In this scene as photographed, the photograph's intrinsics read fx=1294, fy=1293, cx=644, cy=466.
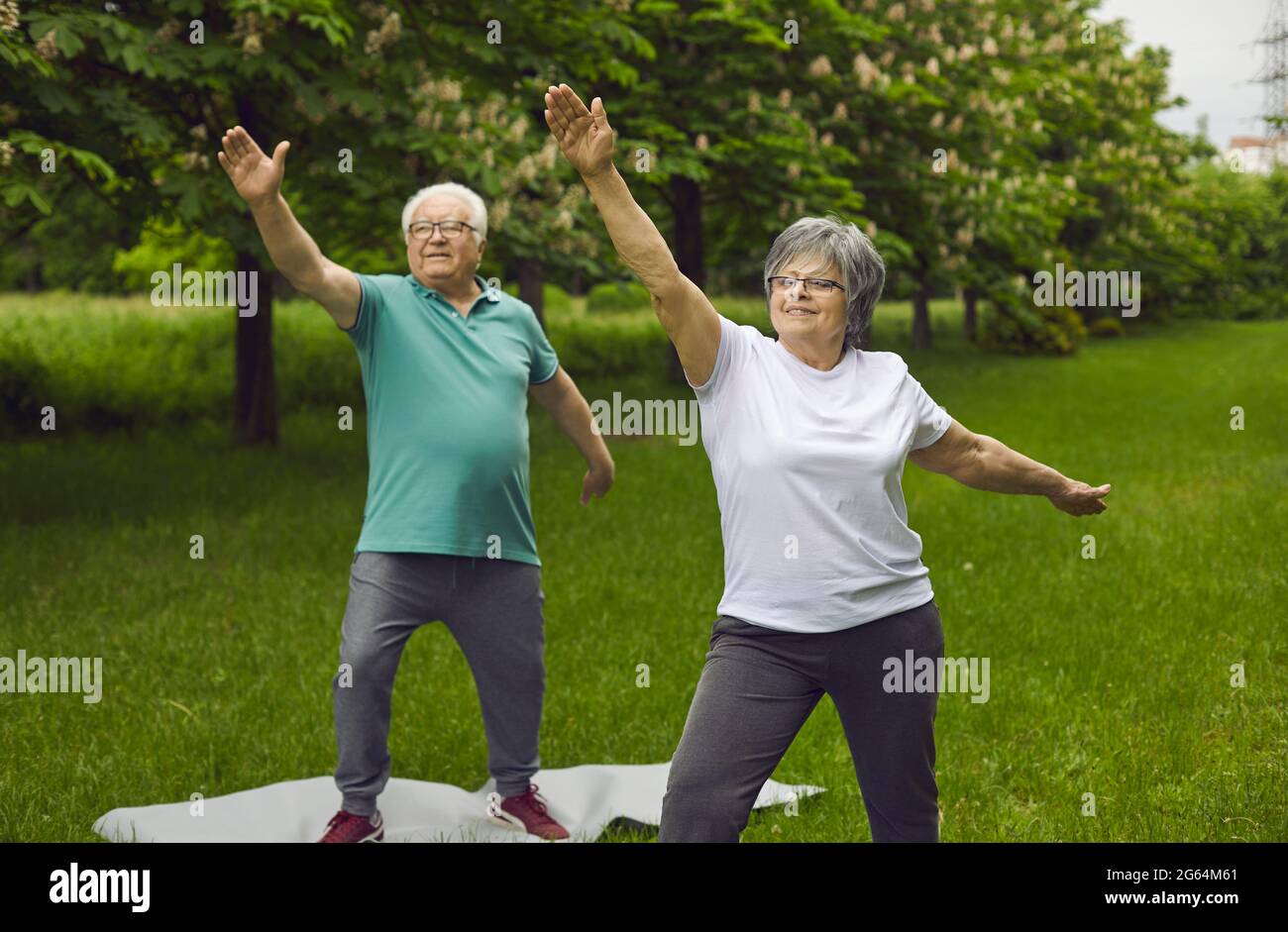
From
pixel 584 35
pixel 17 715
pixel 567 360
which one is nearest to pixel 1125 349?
pixel 567 360

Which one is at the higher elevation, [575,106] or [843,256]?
[575,106]

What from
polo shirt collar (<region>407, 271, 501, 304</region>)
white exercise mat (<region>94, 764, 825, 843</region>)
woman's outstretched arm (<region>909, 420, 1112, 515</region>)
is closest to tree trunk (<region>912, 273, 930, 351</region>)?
white exercise mat (<region>94, 764, 825, 843</region>)

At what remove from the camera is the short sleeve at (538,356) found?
470 centimetres

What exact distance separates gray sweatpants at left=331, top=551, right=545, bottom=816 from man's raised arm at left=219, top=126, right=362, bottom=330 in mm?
879

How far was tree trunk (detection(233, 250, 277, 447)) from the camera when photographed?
1426 centimetres

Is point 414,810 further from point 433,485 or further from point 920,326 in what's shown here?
point 920,326

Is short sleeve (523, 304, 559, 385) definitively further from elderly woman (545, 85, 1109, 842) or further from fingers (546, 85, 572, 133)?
fingers (546, 85, 572, 133)

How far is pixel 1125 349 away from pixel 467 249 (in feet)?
112

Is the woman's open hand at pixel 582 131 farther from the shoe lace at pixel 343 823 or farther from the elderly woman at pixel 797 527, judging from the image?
the shoe lace at pixel 343 823

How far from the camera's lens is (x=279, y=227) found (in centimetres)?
382

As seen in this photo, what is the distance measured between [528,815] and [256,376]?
34.8 feet

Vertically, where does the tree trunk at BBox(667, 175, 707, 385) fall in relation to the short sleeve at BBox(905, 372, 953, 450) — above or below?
above

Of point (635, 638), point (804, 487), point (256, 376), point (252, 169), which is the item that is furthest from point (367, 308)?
point (256, 376)

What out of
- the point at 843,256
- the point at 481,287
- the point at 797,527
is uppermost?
the point at 481,287
